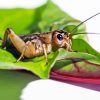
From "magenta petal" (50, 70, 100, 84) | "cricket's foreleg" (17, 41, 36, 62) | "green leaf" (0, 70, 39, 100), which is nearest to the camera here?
"green leaf" (0, 70, 39, 100)

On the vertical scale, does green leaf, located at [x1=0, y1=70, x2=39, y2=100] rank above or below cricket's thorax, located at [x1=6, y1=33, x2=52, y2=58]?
below

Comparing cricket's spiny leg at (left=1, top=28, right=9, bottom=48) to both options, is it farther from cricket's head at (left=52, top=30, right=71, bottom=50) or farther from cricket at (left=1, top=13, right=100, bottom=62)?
→ cricket's head at (left=52, top=30, right=71, bottom=50)

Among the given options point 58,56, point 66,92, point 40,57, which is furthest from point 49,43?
point 66,92

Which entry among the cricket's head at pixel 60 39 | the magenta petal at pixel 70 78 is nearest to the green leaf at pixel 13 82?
the magenta petal at pixel 70 78

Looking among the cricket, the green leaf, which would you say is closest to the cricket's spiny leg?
the cricket

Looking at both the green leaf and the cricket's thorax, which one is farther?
the cricket's thorax

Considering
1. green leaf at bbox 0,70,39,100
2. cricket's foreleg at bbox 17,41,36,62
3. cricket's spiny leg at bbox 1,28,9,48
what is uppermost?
cricket's spiny leg at bbox 1,28,9,48

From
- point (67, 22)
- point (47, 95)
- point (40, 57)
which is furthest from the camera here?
point (67, 22)

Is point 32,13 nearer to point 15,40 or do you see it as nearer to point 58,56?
point 15,40
